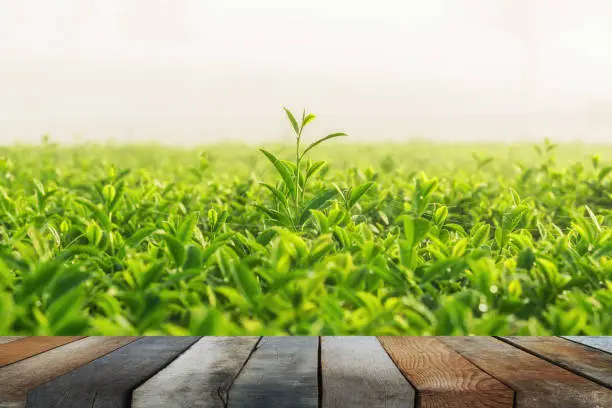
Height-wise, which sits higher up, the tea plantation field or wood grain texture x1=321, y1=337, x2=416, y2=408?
the tea plantation field

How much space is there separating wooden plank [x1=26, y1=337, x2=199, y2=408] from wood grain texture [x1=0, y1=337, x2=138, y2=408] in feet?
0.12

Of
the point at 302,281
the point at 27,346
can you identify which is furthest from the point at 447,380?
the point at 27,346

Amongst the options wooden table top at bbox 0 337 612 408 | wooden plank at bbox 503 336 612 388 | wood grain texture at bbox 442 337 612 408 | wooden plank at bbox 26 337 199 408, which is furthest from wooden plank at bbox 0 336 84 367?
wooden plank at bbox 503 336 612 388

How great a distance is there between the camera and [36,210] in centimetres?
326

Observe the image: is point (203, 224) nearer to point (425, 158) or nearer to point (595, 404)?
point (595, 404)

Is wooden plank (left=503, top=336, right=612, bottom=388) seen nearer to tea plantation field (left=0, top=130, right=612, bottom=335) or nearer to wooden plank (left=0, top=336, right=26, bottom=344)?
tea plantation field (left=0, top=130, right=612, bottom=335)

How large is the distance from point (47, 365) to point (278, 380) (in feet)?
1.98

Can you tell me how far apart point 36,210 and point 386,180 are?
241cm

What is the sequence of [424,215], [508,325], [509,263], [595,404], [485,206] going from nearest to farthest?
[595,404], [508,325], [509,263], [424,215], [485,206]

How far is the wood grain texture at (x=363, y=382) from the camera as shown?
1531 mm

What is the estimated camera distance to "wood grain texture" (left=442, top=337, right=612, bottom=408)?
1.54 m

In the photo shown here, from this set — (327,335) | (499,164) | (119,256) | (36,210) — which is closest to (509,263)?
(327,335)

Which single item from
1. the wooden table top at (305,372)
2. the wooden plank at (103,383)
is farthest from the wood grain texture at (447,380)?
the wooden plank at (103,383)

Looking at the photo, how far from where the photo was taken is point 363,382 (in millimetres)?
1566
